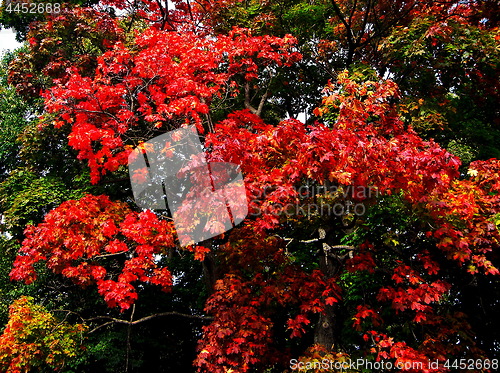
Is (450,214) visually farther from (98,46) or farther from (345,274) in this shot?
(98,46)

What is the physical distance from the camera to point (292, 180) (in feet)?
17.5

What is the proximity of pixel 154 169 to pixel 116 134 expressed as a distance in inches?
37.0

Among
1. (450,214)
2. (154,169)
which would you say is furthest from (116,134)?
(450,214)

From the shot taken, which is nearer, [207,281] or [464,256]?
[464,256]

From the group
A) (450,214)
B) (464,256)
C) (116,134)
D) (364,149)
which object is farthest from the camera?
(116,134)

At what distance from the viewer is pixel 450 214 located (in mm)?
5801

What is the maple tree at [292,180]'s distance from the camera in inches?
221
